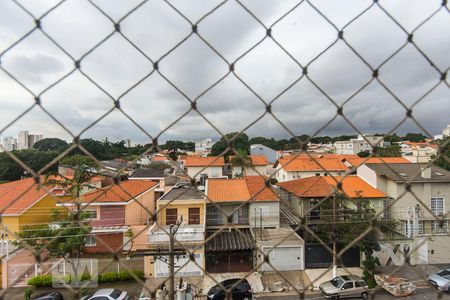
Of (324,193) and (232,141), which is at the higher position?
(232,141)

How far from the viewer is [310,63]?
72cm

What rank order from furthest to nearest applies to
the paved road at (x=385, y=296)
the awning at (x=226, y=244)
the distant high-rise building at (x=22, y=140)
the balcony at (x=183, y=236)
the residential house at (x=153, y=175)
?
the residential house at (x=153, y=175), the awning at (x=226, y=244), the balcony at (x=183, y=236), the paved road at (x=385, y=296), the distant high-rise building at (x=22, y=140)

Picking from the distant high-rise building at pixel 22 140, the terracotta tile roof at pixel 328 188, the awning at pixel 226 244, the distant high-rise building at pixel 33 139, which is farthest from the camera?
the terracotta tile roof at pixel 328 188

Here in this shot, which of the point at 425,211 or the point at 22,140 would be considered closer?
the point at 22,140

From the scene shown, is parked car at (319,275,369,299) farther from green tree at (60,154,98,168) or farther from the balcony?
green tree at (60,154,98,168)

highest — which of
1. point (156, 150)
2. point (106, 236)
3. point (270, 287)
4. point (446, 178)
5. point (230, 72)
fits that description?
point (230, 72)

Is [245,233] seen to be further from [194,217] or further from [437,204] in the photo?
[437,204]

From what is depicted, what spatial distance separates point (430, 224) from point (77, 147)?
9275mm

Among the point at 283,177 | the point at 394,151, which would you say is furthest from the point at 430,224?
the point at 394,151

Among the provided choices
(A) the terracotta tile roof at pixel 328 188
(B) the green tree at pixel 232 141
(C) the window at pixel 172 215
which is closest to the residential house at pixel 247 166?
(B) the green tree at pixel 232 141

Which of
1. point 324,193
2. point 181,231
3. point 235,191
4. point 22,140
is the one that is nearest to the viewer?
point 22,140

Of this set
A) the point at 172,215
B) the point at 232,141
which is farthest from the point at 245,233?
the point at 232,141

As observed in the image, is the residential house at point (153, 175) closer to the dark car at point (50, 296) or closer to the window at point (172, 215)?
the window at point (172, 215)

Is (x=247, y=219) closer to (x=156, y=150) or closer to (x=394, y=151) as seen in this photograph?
(x=156, y=150)
